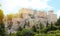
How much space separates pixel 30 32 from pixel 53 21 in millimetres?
920

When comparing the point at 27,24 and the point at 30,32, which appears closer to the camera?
the point at 30,32

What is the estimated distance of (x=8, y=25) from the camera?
310 inches

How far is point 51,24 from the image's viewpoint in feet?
25.6

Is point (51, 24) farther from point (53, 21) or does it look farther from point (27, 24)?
point (27, 24)

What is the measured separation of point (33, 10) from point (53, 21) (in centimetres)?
75

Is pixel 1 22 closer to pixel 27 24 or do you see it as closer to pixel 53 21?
pixel 27 24

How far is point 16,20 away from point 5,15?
395 millimetres

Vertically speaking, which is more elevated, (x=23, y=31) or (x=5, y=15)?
(x=5, y=15)

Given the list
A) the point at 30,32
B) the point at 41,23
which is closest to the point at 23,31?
the point at 30,32

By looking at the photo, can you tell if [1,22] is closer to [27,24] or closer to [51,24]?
[27,24]

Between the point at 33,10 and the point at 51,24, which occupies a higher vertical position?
the point at 33,10

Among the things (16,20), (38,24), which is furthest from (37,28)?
(16,20)

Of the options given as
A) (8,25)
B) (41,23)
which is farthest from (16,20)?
(41,23)

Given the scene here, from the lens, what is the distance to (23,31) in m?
7.50
